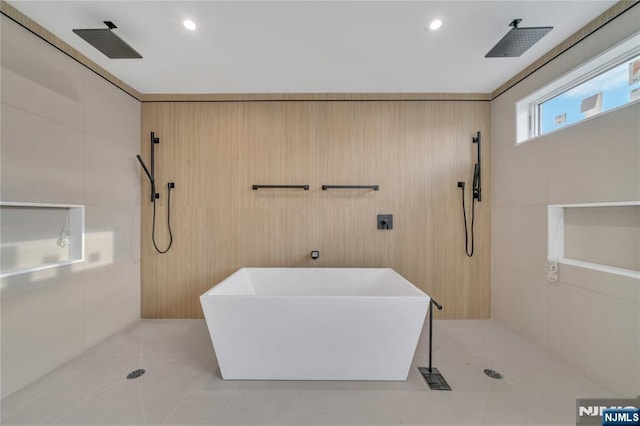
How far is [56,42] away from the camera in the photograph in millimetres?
1784

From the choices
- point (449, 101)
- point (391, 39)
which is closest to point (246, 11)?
point (391, 39)

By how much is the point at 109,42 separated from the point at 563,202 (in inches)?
143

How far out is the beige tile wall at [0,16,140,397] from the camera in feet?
5.07

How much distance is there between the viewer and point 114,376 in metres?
1.69

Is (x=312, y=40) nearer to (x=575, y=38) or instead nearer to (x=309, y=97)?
(x=309, y=97)

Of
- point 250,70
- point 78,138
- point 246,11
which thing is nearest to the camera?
point 246,11

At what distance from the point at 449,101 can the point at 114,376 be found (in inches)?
151

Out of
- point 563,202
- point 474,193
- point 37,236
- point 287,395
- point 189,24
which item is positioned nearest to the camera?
point 287,395

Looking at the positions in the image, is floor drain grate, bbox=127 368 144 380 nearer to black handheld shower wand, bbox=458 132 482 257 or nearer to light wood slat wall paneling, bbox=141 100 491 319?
light wood slat wall paneling, bbox=141 100 491 319

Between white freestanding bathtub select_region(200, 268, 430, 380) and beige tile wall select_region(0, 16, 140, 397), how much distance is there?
125 centimetres

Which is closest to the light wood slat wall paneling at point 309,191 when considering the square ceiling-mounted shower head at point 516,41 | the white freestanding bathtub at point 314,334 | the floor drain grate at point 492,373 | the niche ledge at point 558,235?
the niche ledge at point 558,235

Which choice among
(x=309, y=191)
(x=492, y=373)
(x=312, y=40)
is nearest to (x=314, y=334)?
(x=492, y=373)

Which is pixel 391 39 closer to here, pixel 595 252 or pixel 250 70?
pixel 250 70

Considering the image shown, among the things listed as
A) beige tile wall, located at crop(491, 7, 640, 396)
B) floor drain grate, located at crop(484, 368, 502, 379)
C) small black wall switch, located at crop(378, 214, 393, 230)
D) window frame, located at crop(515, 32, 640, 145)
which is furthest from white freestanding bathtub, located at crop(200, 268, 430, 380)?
window frame, located at crop(515, 32, 640, 145)
